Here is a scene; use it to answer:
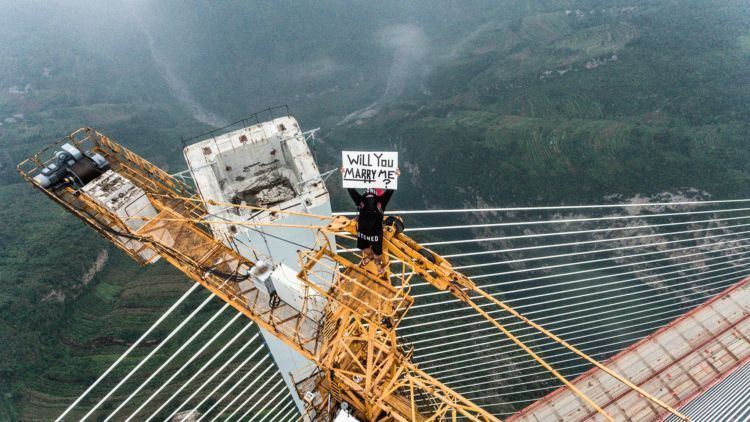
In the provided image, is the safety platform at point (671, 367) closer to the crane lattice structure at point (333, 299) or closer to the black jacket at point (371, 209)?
the crane lattice structure at point (333, 299)

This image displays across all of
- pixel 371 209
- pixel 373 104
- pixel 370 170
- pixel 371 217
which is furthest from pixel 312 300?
pixel 373 104

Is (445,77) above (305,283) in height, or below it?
below

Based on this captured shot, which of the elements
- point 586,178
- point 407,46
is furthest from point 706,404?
point 407,46

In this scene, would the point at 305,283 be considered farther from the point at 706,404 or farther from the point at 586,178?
the point at 586,178

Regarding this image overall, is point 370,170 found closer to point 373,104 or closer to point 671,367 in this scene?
point 671,367

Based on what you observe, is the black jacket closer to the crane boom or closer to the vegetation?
the crane boom
